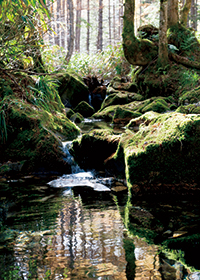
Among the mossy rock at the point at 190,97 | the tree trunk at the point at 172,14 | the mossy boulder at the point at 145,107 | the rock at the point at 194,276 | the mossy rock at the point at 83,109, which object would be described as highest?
the tree trunk at the point at 172,14

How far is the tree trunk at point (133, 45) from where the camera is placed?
35.8 feet

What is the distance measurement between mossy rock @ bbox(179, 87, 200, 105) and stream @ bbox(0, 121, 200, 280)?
6.63 m

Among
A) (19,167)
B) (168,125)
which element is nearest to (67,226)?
(168,125)

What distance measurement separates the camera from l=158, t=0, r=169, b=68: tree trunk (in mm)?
10513

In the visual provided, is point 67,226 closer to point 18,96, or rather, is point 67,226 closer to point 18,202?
point 18,202

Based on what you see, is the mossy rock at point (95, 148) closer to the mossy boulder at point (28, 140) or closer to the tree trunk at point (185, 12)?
the mossy boulder at point (28, 140)

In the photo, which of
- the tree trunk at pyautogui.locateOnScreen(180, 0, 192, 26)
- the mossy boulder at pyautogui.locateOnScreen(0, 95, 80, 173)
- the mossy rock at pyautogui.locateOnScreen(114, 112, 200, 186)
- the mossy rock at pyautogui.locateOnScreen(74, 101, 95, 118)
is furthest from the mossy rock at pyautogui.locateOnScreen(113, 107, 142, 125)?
the tree trunk at pyautogui.locateOnScreen(180, 0, 192, 26)

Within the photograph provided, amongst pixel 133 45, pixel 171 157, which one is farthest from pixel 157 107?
pixel 171 157

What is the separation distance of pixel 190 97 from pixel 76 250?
867 cm

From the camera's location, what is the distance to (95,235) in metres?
2.41

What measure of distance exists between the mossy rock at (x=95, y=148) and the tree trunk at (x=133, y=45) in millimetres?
7415

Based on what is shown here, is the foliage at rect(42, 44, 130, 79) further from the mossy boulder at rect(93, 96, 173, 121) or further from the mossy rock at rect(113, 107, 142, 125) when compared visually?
the mossy rock at rect(113, 107, 142, 125)

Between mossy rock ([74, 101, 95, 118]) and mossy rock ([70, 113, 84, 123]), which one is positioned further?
mossy rock ([74, 101, 95, 118])

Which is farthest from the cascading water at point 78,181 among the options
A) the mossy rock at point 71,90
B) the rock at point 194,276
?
the mossy rock at point 71,90
